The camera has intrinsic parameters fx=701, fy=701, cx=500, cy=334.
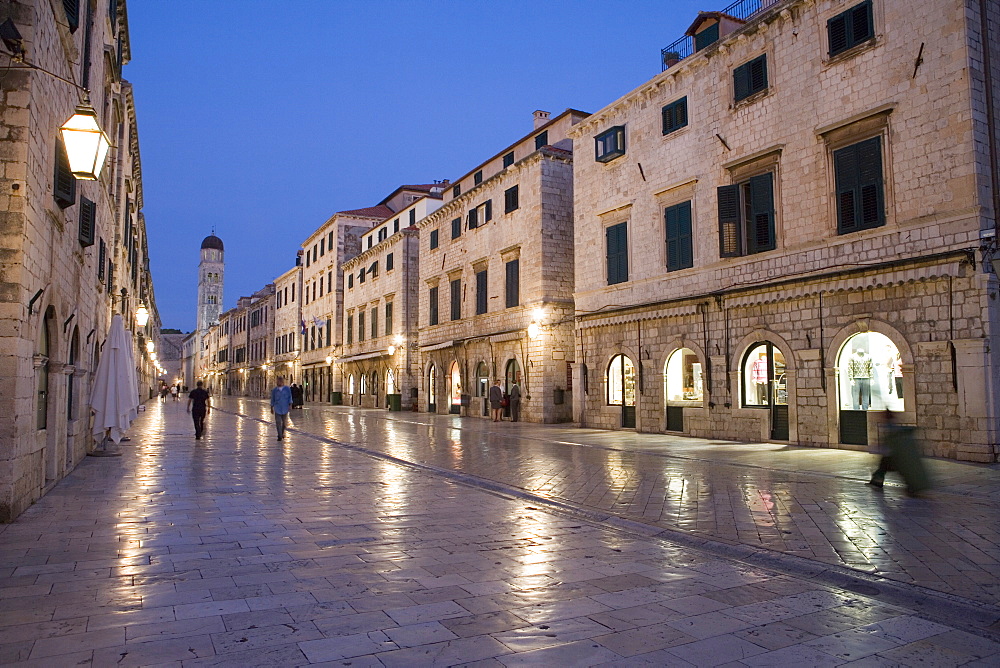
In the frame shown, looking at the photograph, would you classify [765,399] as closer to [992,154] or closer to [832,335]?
[832,335]

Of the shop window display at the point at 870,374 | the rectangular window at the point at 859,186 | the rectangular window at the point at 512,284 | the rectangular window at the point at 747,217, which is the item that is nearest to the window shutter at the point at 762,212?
the rectangular window at the point at 747,217

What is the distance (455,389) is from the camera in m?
32.2

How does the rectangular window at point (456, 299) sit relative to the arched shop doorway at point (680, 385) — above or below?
above

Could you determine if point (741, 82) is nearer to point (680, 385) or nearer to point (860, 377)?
point (860, 377)

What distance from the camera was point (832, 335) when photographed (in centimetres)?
1505

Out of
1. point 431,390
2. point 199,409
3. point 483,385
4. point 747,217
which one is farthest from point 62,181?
point 431,390

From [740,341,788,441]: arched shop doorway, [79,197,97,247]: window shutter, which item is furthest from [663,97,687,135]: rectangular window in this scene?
[79,197,97,247]: window shutter

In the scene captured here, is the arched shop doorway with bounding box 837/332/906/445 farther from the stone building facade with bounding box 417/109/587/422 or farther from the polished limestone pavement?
the stone building facade with bounding box 417/109/587/422

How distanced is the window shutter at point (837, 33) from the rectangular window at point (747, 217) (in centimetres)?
294

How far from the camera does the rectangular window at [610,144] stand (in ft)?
69.8

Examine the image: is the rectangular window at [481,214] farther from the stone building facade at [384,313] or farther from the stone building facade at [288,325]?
the stone building facade at [288,325]

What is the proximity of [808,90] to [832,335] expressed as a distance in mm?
5536

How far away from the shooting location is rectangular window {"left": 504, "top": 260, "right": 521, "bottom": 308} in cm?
2697

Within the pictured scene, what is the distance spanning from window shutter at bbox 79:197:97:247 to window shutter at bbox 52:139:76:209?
6.31ft
